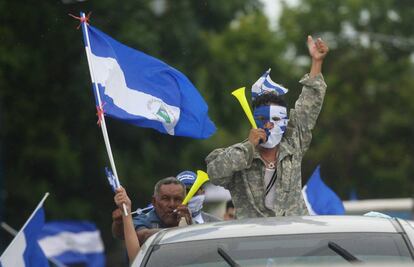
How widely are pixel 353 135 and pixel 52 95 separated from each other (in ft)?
60.9

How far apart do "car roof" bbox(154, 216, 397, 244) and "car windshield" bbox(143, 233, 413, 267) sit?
5cm

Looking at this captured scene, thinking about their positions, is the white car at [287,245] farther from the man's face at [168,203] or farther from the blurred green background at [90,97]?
the blurred green background at [90,97]

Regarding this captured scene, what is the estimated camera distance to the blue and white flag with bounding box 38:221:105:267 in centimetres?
1746

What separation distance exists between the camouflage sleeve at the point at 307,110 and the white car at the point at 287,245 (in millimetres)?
2019

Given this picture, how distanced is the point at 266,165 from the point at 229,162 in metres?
0.31

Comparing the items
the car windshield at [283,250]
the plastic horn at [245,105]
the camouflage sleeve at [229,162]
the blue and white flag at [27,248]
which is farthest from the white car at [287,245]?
the blue and white flag at [27,248]

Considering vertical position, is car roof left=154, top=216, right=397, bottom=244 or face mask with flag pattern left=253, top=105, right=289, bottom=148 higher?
face mask with flag pattern left=253, top=105, right=289, bottom=148

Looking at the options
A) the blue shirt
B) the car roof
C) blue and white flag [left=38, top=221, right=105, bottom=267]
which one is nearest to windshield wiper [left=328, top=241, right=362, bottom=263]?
the car roof

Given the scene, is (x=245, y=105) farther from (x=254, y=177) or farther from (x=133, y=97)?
(x=133, y=97)

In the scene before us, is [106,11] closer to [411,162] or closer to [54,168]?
[54,168]

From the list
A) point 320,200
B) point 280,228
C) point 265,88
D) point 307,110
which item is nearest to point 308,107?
point 307,110

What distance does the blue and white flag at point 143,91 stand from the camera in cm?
920

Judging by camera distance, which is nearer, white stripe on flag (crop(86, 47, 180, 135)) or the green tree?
white stripe on flag (crop(86, 47, 180, 135))

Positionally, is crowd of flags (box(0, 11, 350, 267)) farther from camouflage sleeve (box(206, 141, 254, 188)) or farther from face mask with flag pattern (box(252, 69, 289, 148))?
camouflage sleeve (box(206, 141, 254, 188))
